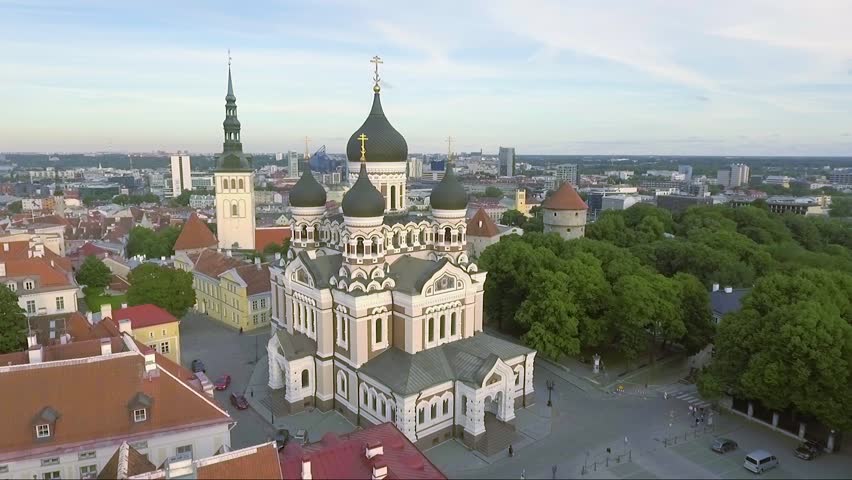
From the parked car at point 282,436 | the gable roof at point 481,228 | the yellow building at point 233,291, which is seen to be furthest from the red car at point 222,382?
the gable roof at point 481,228

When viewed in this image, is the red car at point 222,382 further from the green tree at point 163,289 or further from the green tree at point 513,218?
the green tree at point 513,218

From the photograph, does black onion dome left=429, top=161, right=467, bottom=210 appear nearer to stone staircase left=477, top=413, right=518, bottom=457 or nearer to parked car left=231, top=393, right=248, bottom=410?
stone staircase left=477, top=413, right=518, bottom=457

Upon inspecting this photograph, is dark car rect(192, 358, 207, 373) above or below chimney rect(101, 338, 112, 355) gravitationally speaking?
below

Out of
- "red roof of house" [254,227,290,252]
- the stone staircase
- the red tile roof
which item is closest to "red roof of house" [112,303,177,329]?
the stone staircase

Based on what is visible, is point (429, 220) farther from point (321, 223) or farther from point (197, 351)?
point (197, 351)

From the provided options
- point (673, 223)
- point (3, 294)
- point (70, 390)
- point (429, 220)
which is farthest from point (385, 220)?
point (673, 223)
